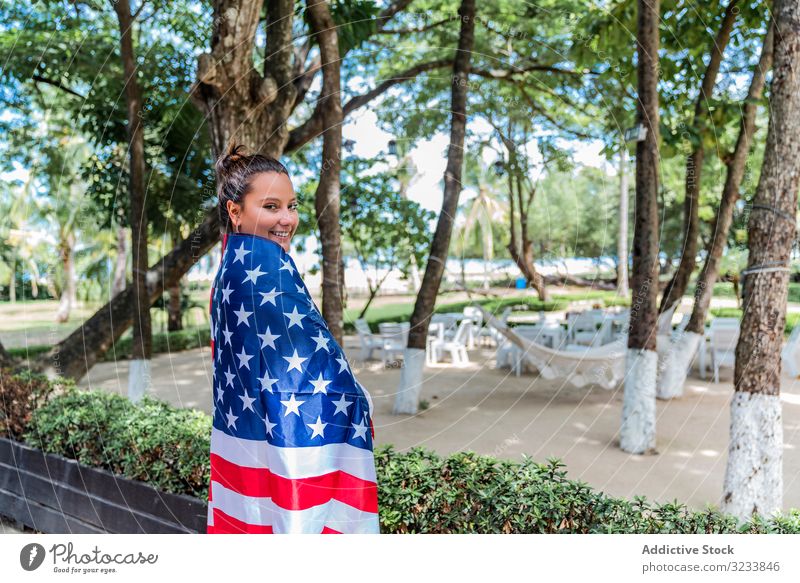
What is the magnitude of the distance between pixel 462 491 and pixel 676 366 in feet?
15.7

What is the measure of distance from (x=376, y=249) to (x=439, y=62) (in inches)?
79.5

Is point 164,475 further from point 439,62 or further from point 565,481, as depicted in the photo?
point 439,62

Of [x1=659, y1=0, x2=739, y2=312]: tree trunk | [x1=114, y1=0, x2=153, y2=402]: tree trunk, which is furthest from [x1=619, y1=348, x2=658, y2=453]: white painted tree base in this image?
[x1=114, y1=0, x2=153, y2=402]: tree trunk

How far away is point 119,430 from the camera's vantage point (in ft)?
10.8

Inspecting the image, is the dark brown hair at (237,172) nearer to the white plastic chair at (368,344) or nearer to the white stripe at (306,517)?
the white stripe at (306,517)

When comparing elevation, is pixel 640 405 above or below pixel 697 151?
below

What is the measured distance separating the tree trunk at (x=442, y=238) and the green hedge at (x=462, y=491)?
2.64m

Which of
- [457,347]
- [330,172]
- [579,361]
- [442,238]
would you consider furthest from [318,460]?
[457,347]

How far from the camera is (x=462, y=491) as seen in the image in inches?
96.9

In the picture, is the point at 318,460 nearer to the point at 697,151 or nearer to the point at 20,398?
the point at 20,398

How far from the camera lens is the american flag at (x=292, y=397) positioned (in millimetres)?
1764

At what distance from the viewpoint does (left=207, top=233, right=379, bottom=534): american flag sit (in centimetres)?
176
